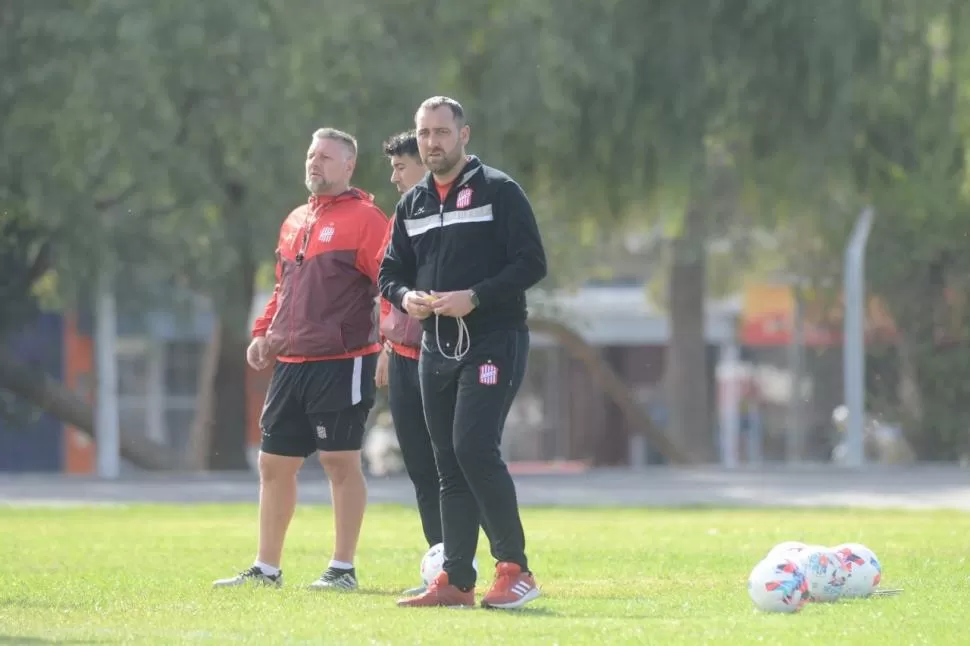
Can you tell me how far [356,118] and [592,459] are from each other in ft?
54.7

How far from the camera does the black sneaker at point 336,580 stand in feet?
32.3

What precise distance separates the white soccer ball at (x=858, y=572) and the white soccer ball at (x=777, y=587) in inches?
20.2

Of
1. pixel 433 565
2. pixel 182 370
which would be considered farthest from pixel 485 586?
pixel 182 370

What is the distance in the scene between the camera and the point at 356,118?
23.5m

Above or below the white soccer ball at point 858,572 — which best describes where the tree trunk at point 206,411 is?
above

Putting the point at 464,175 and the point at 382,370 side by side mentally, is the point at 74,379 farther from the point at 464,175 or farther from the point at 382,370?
the point at 464,175

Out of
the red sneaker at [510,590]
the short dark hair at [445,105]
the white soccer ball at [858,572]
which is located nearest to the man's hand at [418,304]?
the short dark hair at [445,105]

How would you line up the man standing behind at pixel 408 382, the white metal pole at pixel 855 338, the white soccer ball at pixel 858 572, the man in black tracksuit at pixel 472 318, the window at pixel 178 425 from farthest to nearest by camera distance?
the window at pixel 178 425
the white metal pole at pixel 855 338
the man standing behind at pixel 408 382
the white soccer ball at pixel 858 572
the man in black tracksuit at pixel 472 318

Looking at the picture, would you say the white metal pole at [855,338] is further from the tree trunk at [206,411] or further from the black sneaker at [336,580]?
the black sneaker at [336,580]

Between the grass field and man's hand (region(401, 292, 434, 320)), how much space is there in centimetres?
118

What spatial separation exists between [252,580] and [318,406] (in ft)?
2.72

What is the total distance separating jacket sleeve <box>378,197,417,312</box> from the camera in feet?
30.4

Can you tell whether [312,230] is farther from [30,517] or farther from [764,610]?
[30,517]

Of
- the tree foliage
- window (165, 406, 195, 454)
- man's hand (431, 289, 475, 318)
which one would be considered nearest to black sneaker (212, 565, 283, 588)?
man's hand (431, 289, 475, 318)
